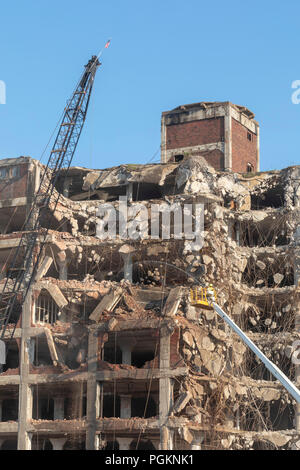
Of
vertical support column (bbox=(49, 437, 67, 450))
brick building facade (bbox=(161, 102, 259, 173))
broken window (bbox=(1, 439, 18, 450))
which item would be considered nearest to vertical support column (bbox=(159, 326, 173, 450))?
vertical support column (bbox=(49, 437, 67, 450))

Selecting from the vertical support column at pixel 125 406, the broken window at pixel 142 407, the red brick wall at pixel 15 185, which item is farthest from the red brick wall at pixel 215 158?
the vertical support column at pixel 125 406

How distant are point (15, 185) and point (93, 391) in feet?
48.0

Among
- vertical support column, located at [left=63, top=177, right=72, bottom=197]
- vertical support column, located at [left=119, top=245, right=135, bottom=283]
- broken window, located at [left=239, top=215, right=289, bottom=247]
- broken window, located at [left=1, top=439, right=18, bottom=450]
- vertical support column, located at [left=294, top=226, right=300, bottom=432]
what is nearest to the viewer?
broken window, located at [left=1, top=439, right=18, bottom=450]

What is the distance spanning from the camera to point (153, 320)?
51625 millimetres

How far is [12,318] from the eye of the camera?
58.6 m

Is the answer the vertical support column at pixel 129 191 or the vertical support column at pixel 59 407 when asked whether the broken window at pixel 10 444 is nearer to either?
the vertical support column at pixel 59 407

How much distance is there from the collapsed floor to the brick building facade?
5407 millimetres

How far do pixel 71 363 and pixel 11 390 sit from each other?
3.94 m

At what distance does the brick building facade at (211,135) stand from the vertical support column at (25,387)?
16.7 meters

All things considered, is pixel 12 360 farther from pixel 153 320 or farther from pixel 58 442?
pixel 153 320

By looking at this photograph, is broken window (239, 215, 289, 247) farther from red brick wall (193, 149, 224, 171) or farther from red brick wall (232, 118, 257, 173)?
red brick wall (232, 118, 257, 173)

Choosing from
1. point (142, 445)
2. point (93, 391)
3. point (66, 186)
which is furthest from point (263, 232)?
point (142, 445)

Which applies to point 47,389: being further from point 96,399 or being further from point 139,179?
point 139,179

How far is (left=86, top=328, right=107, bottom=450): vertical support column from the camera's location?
1993 inches
